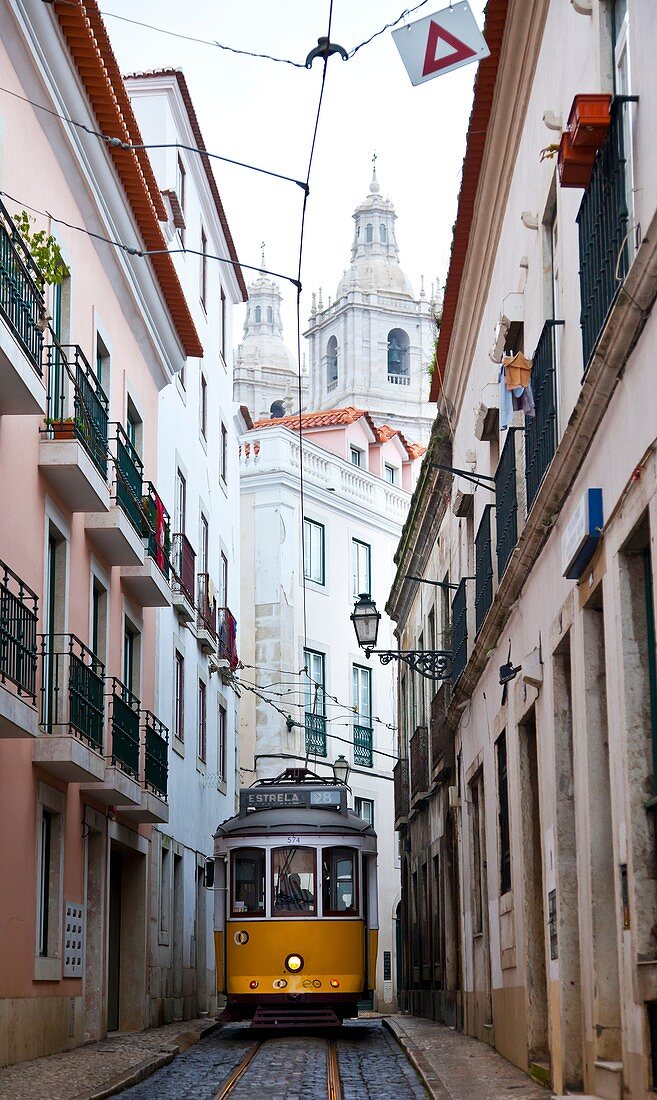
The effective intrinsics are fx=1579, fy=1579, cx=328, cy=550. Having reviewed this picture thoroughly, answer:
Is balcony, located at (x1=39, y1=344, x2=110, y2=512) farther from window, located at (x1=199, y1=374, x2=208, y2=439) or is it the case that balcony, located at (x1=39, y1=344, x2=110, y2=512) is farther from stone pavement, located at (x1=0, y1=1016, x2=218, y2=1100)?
window, located at (x1=199, y1=374, x2=208, y2=439)

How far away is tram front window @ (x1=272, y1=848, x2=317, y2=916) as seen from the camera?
1777 cm

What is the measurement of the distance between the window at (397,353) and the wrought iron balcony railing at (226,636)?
172 ft

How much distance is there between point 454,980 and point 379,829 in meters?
18.0

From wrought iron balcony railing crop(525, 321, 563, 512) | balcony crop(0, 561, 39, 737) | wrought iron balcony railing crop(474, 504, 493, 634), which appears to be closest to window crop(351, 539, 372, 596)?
wrought iron balcony railing crop(474, 504, 493, 634)

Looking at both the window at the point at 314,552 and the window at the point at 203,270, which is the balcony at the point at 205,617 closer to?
the window at the point at 203,270

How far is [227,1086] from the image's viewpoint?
12.0 meters

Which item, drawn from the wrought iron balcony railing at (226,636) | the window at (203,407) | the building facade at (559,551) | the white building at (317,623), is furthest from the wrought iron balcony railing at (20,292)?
the white building at (317,623)

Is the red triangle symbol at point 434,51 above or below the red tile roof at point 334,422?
below

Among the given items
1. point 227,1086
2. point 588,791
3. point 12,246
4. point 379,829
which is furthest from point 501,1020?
point 379,829

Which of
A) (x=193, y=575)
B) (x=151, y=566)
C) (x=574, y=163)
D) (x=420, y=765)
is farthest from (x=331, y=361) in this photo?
(x=574, y=163)

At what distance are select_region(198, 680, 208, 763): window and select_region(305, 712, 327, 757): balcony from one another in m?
9.38

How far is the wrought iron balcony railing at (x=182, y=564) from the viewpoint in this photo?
899 inches

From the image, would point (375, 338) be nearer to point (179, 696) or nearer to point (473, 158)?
point (179, 696)

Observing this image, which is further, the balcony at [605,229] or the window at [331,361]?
the window at [331,361]
